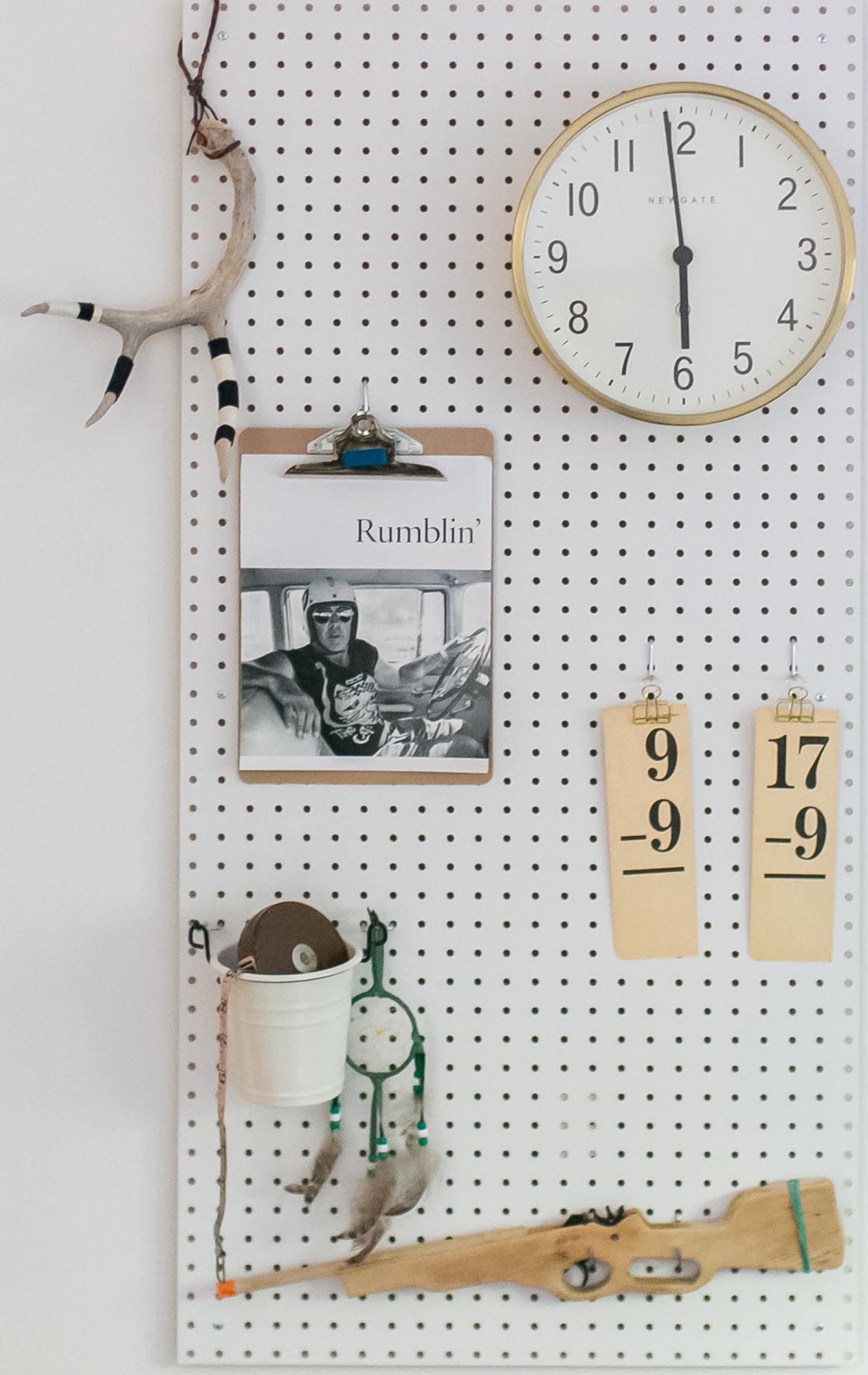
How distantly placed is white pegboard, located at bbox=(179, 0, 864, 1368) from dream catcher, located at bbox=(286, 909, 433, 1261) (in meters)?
0.02

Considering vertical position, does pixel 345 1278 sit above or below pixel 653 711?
below

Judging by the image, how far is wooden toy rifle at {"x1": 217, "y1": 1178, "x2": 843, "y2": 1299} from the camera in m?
0.98

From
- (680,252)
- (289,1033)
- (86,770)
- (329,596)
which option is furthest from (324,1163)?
(680,252)

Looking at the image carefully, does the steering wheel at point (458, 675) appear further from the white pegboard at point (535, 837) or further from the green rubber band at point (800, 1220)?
the green rubber band at point (800, 1220)

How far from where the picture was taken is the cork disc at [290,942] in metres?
0.89

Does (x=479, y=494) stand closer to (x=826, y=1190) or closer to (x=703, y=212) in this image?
(x=703, y=212)

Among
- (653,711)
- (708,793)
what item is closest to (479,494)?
(653,711)

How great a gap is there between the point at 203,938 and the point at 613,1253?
→ 513mm

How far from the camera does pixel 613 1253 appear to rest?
3.23 ft

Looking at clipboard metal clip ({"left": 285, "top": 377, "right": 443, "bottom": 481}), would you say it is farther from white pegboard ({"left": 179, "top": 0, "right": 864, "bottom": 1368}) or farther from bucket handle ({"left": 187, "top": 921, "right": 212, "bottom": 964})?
bucket handle ({"left": 187, "top": 921, "right": 212, "bottom": 964})

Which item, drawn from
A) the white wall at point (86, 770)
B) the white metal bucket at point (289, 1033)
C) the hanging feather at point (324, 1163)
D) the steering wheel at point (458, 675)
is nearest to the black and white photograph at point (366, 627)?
the steering wheel at point (458, 675)

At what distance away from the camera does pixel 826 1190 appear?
99cm

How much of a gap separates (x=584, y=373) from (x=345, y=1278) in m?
Result: 0.91

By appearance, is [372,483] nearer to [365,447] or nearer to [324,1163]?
[365,447]
